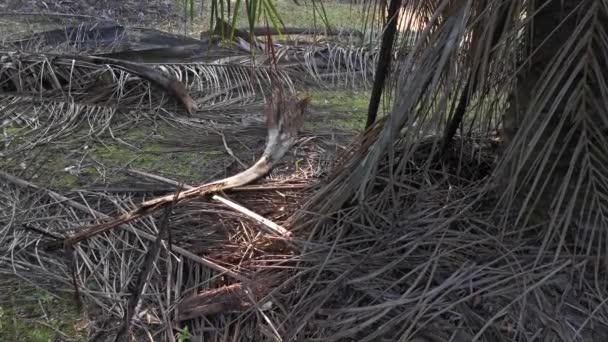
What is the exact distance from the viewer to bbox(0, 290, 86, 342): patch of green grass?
190 centimetres

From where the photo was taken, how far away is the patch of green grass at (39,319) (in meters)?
1.90

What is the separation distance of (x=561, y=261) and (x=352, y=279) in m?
0.55

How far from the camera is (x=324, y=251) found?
203 cm

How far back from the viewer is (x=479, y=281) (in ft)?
5.92

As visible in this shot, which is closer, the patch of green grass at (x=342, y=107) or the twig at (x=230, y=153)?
the twig at (x=230, y=153)

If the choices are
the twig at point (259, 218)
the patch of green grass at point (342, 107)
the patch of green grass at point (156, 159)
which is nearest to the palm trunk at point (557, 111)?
the twig at point (259, 218)

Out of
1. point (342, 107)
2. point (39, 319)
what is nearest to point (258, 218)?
point (39, 319)

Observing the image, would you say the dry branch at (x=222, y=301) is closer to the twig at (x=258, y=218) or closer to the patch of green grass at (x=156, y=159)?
the twig at (x=258, y=218)

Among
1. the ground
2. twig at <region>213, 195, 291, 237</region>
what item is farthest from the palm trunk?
twig at <region>213, 195, 291, 237</region>

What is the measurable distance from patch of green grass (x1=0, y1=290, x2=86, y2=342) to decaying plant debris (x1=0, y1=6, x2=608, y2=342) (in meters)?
0.06

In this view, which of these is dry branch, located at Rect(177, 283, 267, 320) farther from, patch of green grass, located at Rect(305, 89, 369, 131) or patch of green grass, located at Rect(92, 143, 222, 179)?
patch of green grass, located at Rect(305, 89, 369, 131)

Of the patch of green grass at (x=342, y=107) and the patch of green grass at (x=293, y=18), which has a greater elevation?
the patch of green grass at (x=293, y=18)

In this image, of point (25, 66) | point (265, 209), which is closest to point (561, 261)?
point (265, 209)

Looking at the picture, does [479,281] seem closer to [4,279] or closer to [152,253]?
[152,253]
